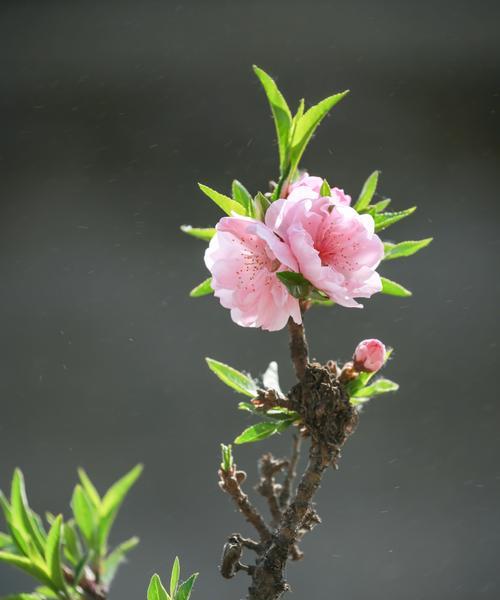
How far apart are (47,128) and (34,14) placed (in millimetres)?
357

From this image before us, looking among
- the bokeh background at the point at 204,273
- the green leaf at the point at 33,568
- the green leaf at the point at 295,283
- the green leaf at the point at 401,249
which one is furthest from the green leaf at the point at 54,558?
the bokeh background at the point at 204,273

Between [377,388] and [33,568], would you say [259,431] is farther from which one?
[33,568]

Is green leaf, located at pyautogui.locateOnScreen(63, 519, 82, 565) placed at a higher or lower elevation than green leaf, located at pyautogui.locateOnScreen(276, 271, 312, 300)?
lower

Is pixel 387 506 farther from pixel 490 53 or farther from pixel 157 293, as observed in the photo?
pixel 490 53

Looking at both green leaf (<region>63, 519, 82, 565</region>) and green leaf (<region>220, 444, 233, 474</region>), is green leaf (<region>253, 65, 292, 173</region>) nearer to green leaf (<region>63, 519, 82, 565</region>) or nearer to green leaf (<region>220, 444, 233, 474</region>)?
green leaf (<region>220, 444, 233, 474</region>)

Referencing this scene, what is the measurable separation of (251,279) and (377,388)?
0.47 feet

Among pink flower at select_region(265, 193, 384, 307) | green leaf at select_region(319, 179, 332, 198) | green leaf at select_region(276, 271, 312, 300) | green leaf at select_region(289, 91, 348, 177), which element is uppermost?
green leaf at select_region(289, 91, 348, 177)

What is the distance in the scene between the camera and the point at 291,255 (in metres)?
0.64

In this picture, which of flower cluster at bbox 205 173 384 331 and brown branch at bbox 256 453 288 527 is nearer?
flower cluster at bbox 205 173 384 331

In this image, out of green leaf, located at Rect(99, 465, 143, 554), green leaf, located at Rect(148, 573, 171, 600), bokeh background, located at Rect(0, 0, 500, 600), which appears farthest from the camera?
bokeh background, located at Rect(0, 0, 500, 600)

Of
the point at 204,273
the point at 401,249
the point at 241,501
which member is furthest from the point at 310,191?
the point at 204,273

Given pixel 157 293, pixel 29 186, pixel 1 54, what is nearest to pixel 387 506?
pixel 157 293

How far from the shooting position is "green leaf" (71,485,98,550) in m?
0.74

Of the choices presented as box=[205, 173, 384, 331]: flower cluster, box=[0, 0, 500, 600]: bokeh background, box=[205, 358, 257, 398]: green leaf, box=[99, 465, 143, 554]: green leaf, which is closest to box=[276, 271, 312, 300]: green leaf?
box=[205, 173, 384, 331]: flower cluster
